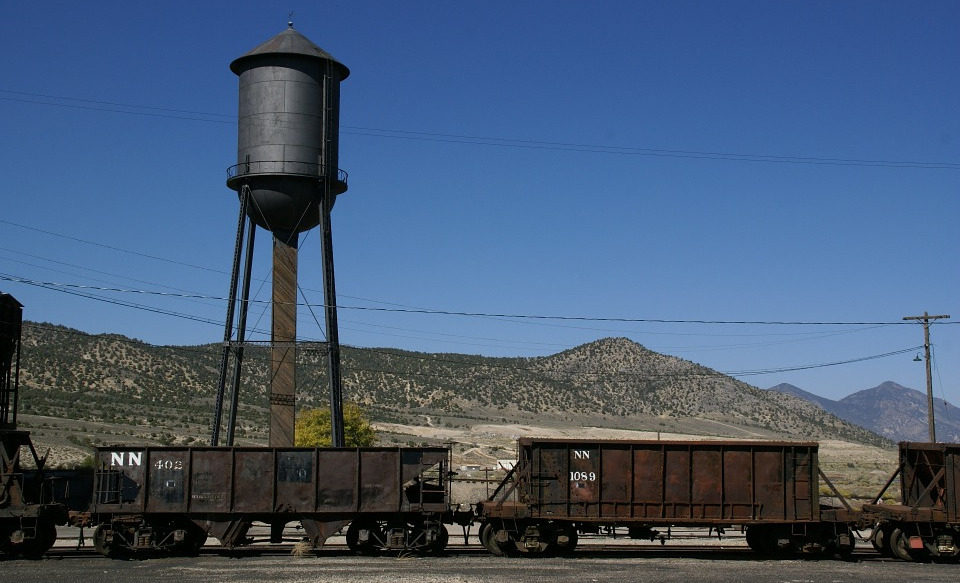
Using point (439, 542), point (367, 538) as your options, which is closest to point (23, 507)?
point (367, 538)

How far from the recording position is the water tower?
118ft

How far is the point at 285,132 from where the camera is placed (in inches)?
1417

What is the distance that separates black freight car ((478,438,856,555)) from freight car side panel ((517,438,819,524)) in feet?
0.08

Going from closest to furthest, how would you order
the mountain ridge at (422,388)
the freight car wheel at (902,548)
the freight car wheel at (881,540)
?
1. the freight car wheel at (902,548)
2. the freight car wheel at (881,540)
3. the mountain ridge at (422,388)

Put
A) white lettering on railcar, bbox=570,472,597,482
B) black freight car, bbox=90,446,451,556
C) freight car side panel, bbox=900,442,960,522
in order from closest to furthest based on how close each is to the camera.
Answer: freight car side panel, bbox=900,442,960,522
black freight car, bbox=90,446,451,556
white lettering on railcar, bbox=570,472,597,482

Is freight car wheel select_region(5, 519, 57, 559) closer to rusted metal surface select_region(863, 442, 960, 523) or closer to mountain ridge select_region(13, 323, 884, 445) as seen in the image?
rusted metal surface select_region(863, 442, 960, 523)

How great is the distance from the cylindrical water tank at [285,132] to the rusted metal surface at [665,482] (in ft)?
47.5

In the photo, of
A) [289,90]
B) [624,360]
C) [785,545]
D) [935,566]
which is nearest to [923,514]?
[935,566]

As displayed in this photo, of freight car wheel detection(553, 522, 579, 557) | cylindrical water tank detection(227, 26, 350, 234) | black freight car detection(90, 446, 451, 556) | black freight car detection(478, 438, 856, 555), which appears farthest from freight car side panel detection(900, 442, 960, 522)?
cylindrical water tank detection(227, 26, 350, 234)

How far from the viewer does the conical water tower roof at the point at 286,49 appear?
36281 millimetres

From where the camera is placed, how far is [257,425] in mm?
91312

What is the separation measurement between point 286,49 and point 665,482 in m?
20.1

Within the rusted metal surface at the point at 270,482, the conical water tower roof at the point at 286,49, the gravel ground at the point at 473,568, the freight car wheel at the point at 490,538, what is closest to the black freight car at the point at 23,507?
the gravel ground at the point at 473,568

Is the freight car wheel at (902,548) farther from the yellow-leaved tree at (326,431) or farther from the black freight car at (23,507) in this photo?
the yellow-leaved tree at (326,431)
